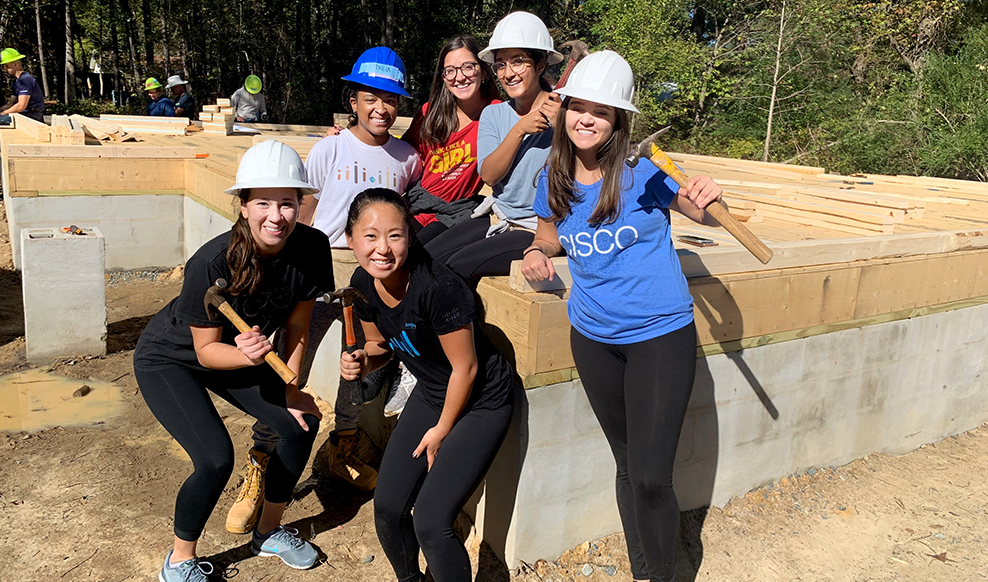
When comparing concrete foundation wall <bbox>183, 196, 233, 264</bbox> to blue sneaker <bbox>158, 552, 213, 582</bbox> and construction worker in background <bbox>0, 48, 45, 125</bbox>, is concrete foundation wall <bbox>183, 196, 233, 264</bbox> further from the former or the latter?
construction worker in background <bbox>0, 48, 45, 125</bbox>

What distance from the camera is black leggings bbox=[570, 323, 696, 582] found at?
2.70 meters

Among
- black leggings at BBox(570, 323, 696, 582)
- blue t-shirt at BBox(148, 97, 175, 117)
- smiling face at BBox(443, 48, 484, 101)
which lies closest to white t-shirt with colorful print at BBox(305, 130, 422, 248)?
smiling face at BBox(443, 48, 484, 101)

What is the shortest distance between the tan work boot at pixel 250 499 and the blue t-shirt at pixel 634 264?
6.58ft

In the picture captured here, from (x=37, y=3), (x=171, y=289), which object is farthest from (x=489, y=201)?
(x=37, y=3)

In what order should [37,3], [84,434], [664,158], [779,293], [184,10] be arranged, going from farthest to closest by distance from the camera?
[184,10], [37,3], [84,434], [779,293], [664,158]

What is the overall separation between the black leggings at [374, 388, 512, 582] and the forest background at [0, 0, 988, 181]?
49.0 ft

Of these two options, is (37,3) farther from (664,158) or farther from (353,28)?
(664,158)

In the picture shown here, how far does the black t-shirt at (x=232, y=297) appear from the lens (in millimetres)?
2885

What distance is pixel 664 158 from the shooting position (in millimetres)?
2637

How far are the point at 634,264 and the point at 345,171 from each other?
177 centimetres

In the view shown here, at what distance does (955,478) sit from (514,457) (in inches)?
139

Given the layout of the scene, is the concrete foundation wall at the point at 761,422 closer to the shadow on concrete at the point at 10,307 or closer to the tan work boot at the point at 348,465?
the tan work boot at the point at 348,465

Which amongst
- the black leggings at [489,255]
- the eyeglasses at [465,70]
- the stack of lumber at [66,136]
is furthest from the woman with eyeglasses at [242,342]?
the stack of lumber at [66,136]

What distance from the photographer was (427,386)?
296 centimetres
